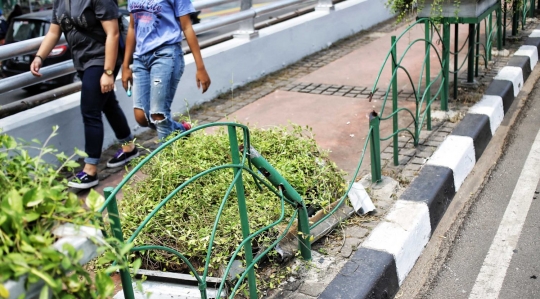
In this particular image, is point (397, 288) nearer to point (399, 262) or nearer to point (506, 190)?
point (399, 262)

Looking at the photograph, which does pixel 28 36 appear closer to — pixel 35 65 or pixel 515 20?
pixel 35 65

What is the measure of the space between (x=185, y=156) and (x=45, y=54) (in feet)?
5.78

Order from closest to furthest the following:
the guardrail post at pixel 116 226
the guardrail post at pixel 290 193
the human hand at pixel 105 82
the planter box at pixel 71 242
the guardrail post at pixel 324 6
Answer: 1. the planter box at pixel 71 242
2. the guardrail post at pixel 116 226
3. the guardrail post at pixel 290 193
4. the human hand at pixel 105 82
5. the guardrail post at pixel 324 6

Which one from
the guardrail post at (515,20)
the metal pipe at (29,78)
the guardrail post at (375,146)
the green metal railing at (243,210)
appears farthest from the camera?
the guardrail post at (515,20)

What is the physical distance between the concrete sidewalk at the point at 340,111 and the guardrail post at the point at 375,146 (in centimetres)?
19

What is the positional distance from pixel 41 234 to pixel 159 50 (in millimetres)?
3231

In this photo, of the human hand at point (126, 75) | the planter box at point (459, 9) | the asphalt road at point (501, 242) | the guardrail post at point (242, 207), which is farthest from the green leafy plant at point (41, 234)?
the planter box at point (459, 9)

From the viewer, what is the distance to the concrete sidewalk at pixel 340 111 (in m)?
3.92

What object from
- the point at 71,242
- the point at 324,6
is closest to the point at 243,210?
the point at 71,242

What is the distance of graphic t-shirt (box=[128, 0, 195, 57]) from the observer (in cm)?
468

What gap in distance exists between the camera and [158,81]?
15.6ft

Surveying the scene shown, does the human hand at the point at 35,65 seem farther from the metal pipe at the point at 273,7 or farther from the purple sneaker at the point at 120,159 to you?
the metal pipe at the point at 273,7

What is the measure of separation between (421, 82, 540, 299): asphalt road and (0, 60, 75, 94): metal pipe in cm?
365

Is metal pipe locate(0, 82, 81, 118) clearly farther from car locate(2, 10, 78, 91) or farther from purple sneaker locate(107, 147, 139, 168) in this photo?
car locate(2, 10, 78, 91)
